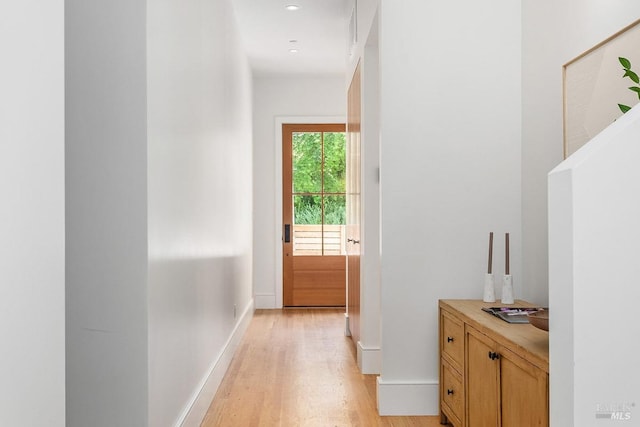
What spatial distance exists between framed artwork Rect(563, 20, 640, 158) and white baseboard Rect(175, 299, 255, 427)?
2085 mm

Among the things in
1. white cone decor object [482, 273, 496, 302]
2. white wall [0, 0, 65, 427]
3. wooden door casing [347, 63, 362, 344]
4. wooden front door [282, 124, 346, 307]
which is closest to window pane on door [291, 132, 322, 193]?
wooden front door [282, 124, 346, 307]

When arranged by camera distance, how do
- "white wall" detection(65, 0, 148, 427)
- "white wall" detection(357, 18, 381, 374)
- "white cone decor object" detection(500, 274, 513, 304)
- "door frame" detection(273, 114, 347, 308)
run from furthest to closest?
"door frame" detection(273, 114, 347, 308) → "white wall" detection(357, 18, 381, 374) → "white cone decor object" detection(500, 274, 513, 304) → "white wall" detection(65, 0, 148, 427)

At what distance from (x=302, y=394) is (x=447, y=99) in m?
1.92

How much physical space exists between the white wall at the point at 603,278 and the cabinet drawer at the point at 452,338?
1437 mm

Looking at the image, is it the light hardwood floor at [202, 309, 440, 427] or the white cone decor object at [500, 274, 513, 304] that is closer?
the white cone decor object at [500, 274, 513, 304]

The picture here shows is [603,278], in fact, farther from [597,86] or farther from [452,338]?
[452,338]

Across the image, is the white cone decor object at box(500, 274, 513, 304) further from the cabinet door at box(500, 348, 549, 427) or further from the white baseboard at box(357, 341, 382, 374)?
the white baseboard at box(357, 341, 382, 374)

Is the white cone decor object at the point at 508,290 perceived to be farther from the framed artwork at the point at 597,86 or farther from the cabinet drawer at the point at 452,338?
the framed artwork at the point at 597,86

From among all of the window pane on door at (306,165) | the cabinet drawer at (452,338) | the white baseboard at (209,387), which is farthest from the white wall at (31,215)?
the window pane on door at (306,165)

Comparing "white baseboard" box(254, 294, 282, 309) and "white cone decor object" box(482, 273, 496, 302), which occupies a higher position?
"white cone decor object" box(482, 273, 496, 302)

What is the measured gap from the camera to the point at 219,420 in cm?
318

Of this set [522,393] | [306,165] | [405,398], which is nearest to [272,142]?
[306,165]

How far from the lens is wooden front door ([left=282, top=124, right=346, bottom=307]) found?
729 cm

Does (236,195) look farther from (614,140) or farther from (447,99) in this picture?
(614,140)
